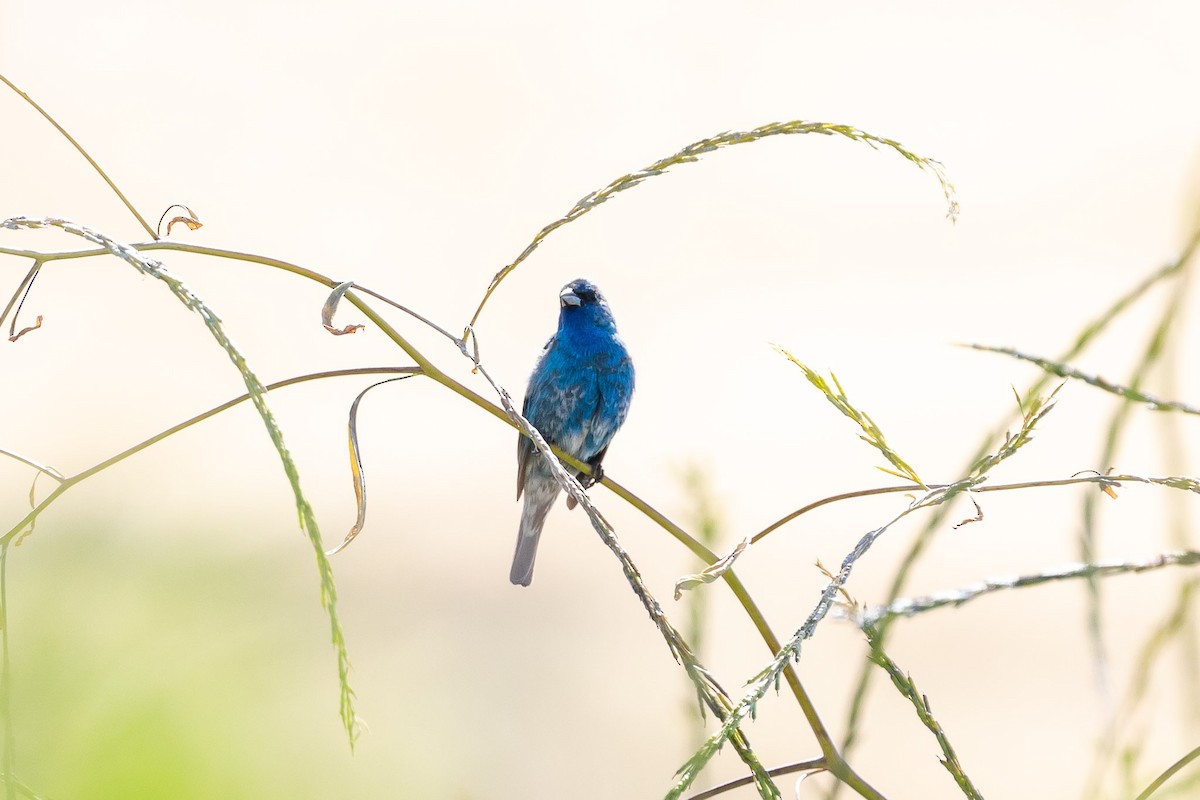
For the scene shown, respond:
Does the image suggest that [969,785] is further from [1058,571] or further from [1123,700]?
[1058,571]

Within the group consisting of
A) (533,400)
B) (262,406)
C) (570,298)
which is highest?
(570,298)

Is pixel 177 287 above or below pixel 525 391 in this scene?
below

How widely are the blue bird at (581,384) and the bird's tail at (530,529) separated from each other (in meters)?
0.16

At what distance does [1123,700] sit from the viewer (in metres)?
0.89

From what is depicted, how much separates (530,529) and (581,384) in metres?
0.90

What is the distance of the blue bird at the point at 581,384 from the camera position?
17.9 feet

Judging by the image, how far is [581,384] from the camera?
544cm

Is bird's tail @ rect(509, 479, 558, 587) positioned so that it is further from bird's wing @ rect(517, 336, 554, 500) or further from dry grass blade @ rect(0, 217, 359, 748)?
dry grass blade @ rect(0, 217, 359, 748)

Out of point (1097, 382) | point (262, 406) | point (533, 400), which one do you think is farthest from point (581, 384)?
point (1097, 382)

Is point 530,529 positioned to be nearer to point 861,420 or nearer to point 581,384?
point 581,384

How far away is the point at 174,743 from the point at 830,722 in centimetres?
1354

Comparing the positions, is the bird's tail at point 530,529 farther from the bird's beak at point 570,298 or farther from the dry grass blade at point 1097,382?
the dry grass blade at point 1097,382

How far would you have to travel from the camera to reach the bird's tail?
5.76m

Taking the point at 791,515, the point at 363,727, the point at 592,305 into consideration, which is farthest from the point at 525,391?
the point at 363,727
